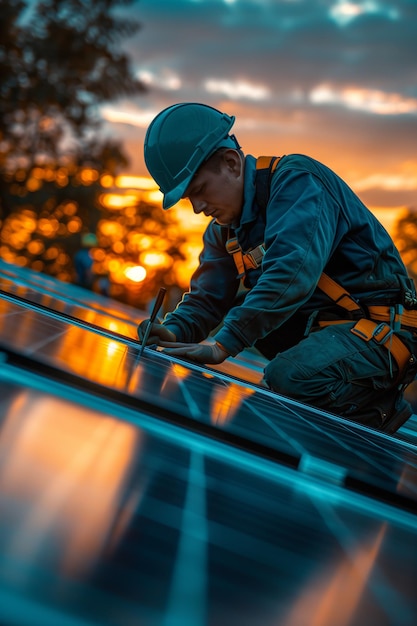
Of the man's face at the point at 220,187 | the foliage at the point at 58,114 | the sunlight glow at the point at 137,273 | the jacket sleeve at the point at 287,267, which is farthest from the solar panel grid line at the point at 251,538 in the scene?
the foliage at the point at 58,114

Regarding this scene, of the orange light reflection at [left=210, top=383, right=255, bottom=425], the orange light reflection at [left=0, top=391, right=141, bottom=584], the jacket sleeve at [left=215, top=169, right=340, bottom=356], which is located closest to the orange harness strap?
the jacket sleeve at [left=215, top=169, right=340, bottom=356]

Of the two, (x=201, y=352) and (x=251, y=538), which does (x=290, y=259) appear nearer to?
(x=201, y=352)

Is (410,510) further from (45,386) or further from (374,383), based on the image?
(374,383)

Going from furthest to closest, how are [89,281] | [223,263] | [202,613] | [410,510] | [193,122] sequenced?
1. [89,281]
2. [223,263]
3. [193,122]
4. [410,510]
5. [202,613]

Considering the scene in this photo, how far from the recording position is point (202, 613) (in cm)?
43

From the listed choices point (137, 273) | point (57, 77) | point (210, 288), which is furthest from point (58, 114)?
point (210, 288)

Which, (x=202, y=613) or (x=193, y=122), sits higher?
(x=193, y=122)

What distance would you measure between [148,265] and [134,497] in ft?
138

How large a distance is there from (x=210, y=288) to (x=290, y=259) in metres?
0.96

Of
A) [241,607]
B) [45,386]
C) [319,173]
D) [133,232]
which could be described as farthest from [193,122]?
[133,232]

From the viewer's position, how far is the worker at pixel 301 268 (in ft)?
8.19

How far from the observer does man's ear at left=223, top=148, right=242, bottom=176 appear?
2764 millimetres

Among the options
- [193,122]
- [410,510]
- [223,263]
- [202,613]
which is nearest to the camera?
[202,613]

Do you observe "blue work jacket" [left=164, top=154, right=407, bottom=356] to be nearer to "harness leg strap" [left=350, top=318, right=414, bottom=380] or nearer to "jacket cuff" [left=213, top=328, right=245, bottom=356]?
"jacket cuff" [left=213, top=328, right=245, bottom=356]
